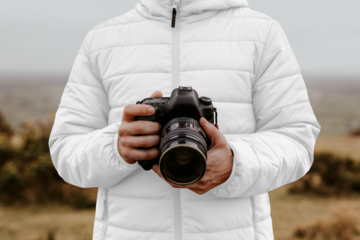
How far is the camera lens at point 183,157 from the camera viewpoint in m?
0.79

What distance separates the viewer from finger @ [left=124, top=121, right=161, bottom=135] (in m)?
0.89

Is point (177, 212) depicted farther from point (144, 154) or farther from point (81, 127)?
point (81, 127)

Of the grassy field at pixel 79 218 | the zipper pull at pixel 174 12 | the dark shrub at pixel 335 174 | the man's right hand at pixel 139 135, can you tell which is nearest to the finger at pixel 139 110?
the man's right hand at pixel 139 135

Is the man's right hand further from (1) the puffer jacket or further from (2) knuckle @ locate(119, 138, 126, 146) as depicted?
(1) the puffer jacket

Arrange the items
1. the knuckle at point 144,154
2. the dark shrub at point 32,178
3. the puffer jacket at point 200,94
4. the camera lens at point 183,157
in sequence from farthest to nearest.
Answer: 1. the dark shrub at point 32,178
2. the puffer jacket at point 200,94
3. the knuckle at point 144,154
4. the camera lens at point 183,157

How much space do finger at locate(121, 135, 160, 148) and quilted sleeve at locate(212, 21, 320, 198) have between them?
24 centimetres

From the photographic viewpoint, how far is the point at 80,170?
109cm

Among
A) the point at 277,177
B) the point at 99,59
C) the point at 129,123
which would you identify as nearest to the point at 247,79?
the point at 277,177

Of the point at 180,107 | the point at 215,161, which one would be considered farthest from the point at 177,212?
the point at 180,107

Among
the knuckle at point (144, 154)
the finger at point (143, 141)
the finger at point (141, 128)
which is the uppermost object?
the finger at point (141, 128)

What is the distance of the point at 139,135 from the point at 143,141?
3 cm

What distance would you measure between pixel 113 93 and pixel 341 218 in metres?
3.85

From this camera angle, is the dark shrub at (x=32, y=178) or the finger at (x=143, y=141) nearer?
the finger at (x=143, y=141)

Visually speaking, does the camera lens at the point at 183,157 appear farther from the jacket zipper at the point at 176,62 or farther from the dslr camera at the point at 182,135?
the jacket zipper at the point at 176,62
